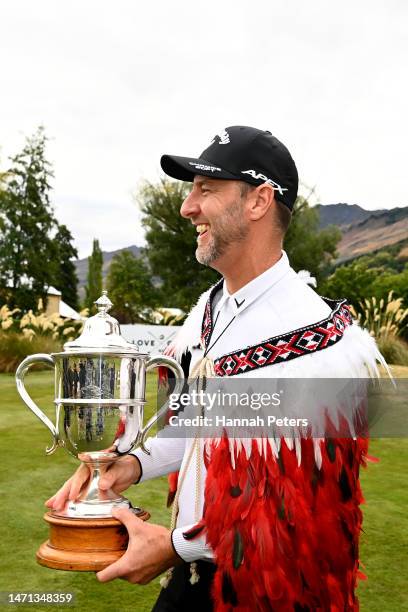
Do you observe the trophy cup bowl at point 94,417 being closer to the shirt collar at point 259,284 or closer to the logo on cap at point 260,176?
the shirt collar at point 259,284

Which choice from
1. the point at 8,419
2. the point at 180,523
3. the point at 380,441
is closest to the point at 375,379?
the point at 180,523

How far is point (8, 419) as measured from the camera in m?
9.81

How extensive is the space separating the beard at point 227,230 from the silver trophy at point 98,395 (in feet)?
1.31

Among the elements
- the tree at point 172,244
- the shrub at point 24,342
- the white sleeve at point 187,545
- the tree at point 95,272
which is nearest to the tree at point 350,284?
the tree at point 172,244

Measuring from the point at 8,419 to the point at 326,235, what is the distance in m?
28.5

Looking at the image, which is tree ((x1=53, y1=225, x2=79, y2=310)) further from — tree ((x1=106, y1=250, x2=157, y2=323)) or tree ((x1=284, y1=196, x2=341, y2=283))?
tree ((x1=284, y1=196, x2=341, y2=283))

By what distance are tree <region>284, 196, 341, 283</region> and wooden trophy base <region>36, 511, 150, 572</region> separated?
107 feet

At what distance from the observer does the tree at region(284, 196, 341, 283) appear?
1369 inches

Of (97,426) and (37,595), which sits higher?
(97,426)

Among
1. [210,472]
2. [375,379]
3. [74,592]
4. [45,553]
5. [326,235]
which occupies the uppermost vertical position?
[326,235]

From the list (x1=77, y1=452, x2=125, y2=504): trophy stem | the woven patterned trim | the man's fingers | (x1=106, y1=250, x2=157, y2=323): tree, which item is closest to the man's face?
the woven patterned trim

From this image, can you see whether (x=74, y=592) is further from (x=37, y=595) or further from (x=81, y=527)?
(x=81, y=527)

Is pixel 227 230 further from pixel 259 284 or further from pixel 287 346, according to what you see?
pixel 287 346

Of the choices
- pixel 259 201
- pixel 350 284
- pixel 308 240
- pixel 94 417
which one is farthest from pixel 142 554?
pixel 308 240
